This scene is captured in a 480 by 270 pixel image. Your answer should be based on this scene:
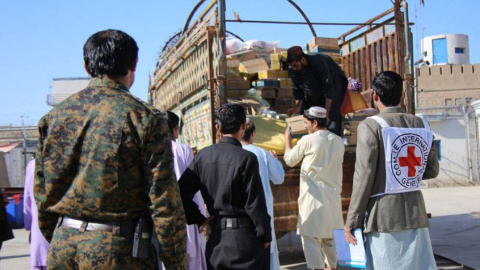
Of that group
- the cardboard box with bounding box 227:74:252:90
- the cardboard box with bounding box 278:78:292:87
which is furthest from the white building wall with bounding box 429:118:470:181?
the cardboard box with bounding box 227:74:252:90

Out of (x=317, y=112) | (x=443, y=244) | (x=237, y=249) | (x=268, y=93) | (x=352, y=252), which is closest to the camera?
(x=237, y=249)

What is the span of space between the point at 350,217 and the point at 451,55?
36.9 m

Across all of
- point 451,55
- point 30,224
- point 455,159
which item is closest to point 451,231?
point 30,224

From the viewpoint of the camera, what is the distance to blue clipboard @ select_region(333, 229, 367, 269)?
3.38m

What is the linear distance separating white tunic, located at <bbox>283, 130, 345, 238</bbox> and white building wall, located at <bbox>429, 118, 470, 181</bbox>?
20.8 metres

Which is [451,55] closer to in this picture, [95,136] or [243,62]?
[243,62]

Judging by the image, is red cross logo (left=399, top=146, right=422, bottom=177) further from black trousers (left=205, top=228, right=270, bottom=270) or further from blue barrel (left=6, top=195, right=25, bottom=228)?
blue barrel (left=6, top=195, right=25, bottom=228)

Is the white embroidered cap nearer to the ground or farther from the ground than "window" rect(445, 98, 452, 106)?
nearer to the ground

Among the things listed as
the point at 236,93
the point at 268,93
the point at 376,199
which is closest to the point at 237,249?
the point at 376,199

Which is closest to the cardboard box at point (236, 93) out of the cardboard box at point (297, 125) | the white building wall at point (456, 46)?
the cardboard box at point (297, 125)

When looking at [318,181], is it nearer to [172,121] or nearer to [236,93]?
[172,121]

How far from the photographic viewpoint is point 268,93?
23.4 ft

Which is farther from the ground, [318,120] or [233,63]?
[233,63]

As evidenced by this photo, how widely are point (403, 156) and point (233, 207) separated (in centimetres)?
111
